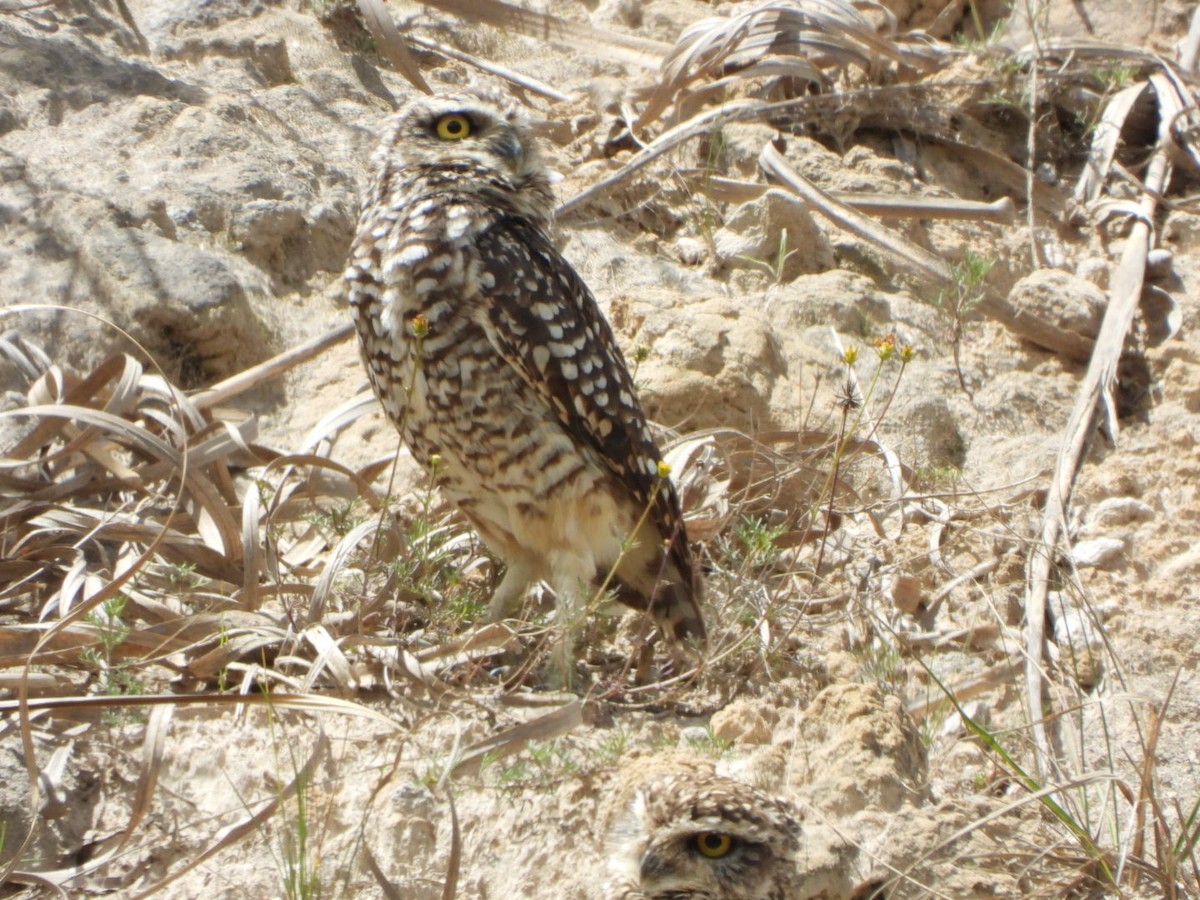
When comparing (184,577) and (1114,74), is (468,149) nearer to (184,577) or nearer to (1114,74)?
(184,577)

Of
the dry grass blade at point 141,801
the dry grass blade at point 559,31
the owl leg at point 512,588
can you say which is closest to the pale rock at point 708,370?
the owl leg at point 512,588

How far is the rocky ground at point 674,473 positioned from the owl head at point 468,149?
0.86m

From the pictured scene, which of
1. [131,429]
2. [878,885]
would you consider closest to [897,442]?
[878,885]

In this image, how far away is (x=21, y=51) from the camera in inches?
243

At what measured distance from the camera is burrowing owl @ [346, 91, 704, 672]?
14.2 ft

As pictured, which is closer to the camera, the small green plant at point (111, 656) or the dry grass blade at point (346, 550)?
the small green plant at point (111, 656)

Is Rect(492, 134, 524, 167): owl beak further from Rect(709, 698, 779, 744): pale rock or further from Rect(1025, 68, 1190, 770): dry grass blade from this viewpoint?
Rect(1025, 68, 1190, 770): dry grass blade

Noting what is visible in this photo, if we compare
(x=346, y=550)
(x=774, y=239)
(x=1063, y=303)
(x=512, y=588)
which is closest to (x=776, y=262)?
(x=774, y=239)

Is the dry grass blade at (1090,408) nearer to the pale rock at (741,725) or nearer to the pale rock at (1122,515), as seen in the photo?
the pale rock at (1122,515)

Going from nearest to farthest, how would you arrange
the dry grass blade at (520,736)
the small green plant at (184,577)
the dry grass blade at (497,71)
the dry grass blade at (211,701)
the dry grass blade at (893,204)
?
the dry grass blade at (211,701)
the dry grass blade at (520,736)
the small green plant at (184,577)
the dry grass blade at (893,204)
the dry grass blade at (497,71)

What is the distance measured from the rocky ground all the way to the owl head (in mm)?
856

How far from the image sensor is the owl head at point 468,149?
4.82 meters

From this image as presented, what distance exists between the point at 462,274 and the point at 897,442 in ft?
7.05

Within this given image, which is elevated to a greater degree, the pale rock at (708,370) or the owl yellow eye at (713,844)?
the pale rock at (708,370)
